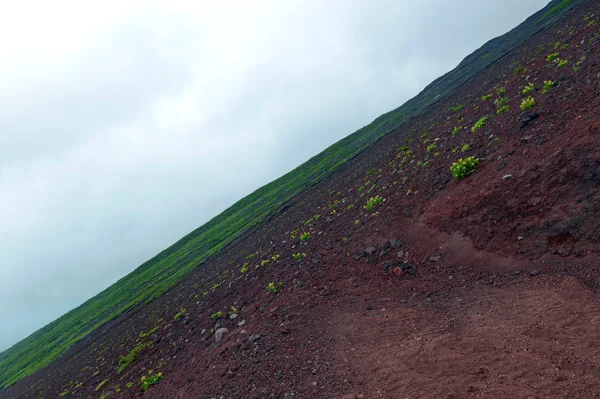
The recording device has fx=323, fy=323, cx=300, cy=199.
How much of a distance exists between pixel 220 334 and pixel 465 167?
12.0 metres

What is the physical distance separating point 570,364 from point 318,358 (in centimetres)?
547

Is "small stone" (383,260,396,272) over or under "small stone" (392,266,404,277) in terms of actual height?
over

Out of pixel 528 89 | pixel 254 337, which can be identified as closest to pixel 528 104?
pixel 528 89

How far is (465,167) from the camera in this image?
13094 mm

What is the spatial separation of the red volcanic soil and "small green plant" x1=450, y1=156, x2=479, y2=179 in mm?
346

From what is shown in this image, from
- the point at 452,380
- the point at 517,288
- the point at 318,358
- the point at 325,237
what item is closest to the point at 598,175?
the point at 517,288

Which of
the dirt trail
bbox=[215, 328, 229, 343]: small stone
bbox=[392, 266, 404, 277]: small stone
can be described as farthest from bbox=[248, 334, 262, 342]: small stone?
bbox=[392, 266, 404, 277]: small stone

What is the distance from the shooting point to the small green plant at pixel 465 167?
511 inches

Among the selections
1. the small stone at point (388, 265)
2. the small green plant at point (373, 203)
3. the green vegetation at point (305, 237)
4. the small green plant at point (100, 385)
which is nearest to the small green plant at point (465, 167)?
the small green plant at point (373, 203)

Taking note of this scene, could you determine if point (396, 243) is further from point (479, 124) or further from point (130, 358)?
point (130, 358)

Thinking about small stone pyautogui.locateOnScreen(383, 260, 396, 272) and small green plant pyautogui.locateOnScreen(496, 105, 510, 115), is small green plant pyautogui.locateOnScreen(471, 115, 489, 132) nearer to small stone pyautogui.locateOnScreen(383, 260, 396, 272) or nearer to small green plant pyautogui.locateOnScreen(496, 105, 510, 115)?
small green plant pyautogui.locateOnScreen(496, 105, 510, 115)

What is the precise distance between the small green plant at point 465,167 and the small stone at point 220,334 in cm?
1139

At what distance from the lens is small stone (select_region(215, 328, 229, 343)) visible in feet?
42.0

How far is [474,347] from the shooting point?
276 inches
